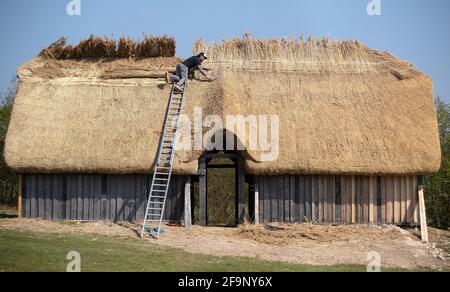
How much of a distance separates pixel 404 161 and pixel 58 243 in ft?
33.9

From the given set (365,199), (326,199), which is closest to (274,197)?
(326,199)

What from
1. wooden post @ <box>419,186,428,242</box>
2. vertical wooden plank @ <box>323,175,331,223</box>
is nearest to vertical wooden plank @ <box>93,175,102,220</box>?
vertical wooden plank @ <box>323,175,331,223</box>

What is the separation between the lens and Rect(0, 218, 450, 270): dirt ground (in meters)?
13.3

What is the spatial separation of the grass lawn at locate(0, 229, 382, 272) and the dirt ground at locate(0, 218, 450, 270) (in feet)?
2.43

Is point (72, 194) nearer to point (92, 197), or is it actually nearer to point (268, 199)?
point (92, 197)

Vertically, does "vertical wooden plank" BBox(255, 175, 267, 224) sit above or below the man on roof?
below

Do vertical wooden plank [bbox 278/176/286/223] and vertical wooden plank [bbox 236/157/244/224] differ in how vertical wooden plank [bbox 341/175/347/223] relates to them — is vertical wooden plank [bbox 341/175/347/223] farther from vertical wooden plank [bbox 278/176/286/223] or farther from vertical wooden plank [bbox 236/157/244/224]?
vertical wooden plank [bbox 236/157/244/224]

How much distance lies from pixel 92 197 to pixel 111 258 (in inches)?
209

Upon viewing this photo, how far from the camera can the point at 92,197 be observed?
16.7m

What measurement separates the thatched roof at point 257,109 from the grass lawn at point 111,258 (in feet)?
10.9

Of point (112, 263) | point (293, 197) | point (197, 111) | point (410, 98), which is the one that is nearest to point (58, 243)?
point (112, 263)

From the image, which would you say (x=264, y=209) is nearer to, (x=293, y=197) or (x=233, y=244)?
(x=293, y=197)

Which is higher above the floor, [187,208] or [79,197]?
[79,197]

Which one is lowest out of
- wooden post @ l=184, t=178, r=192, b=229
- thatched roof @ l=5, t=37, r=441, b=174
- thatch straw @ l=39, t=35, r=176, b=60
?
wooden post @ l=184, t=178, r=192, b=229
